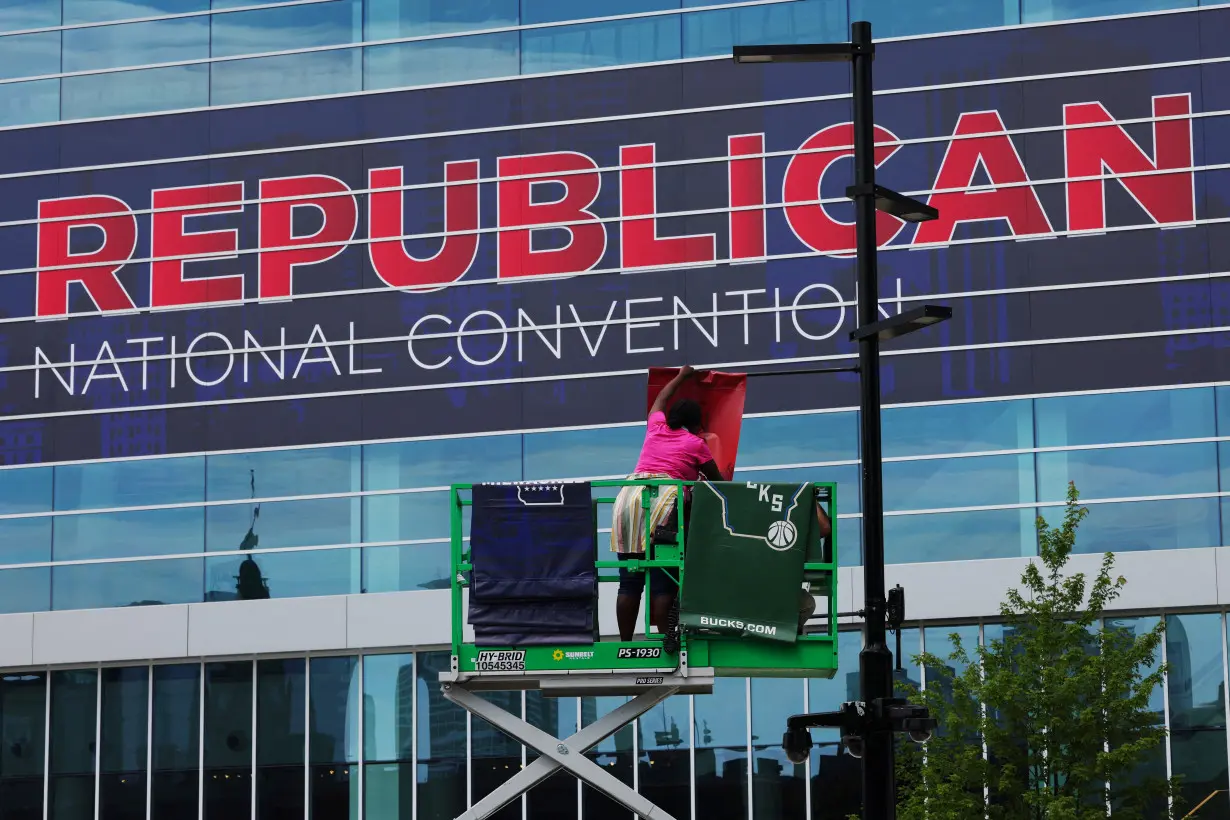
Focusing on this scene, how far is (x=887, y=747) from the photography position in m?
14.5

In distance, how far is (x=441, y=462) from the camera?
3494 centimetres

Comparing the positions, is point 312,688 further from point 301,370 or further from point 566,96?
point 566,96

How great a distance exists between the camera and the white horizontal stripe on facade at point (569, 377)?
33.0 meters

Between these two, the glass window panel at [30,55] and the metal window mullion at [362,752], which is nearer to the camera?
the metal window mullion at [362,752]

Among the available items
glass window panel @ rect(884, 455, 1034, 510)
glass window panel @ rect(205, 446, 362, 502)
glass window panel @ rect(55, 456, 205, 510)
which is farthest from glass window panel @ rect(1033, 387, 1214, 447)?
glass window panel @ rect(55, 456, 205, 510)

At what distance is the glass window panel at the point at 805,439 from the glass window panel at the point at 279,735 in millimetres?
8238

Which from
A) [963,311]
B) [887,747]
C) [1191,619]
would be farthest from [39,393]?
[887,747]

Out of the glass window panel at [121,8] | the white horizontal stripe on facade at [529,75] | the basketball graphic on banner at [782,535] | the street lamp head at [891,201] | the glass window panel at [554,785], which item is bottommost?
the glass window panel at [554,785]

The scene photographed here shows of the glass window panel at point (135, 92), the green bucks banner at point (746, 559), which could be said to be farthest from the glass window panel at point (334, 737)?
the green bucks banner at point (746, 559)

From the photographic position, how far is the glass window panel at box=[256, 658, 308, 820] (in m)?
34.6

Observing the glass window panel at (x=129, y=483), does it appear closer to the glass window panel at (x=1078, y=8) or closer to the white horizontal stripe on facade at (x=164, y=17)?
the white horizontal stripe on facade at (x=164, y=17)

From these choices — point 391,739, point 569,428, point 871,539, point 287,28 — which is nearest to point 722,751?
point 391,739

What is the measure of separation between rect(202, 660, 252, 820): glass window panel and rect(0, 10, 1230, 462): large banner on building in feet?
13.1

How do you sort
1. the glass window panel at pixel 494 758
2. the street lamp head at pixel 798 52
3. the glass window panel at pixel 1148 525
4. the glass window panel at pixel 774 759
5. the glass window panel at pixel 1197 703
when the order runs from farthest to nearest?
the glass window panel at pixel 494 758 < the glass window panel at pixel 774 759 < the glass window panel at pixel 1148 525 < the glass window panel at pixel 1197 703 < the street lamp head at pixel 798 52
